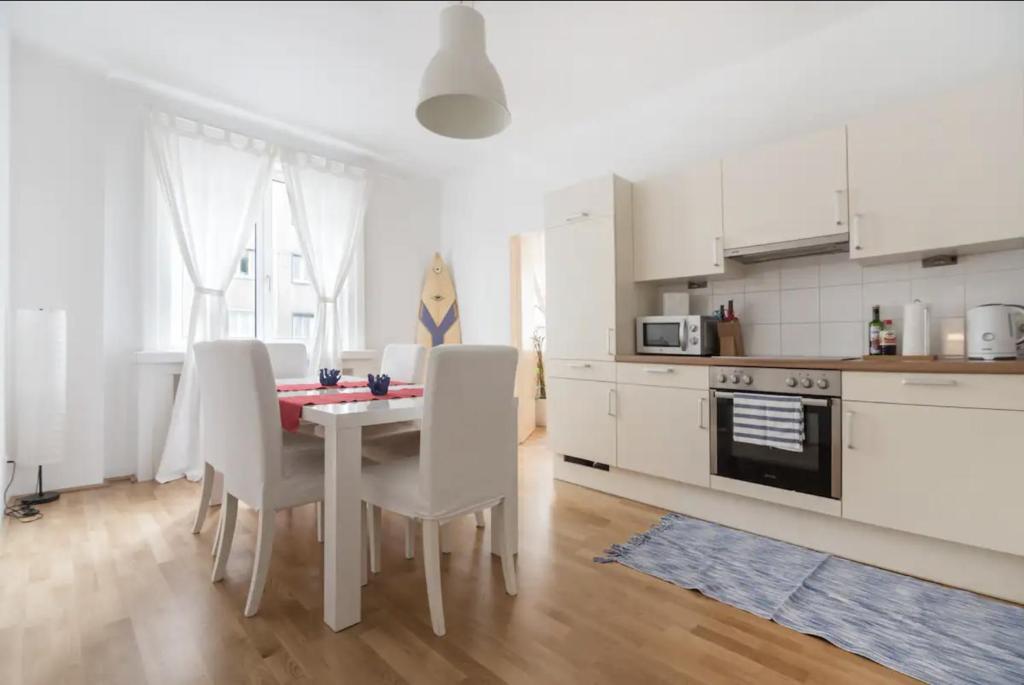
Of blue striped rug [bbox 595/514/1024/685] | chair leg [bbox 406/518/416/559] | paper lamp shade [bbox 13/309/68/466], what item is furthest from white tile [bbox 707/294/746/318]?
paper lamp shade [bbox 13/309/68/466]

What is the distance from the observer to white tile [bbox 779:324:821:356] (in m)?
2.70

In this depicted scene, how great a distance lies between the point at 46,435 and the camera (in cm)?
278

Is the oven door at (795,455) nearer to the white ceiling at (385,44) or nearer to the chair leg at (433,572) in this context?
the chair leg at (433,572)

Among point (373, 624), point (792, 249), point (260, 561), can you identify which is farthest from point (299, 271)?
point (792, 249)

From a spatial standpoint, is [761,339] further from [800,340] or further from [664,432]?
[664,432]

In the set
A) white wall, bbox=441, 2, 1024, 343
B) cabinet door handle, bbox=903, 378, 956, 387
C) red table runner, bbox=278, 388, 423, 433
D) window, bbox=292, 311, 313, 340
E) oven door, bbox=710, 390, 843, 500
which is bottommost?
oven door, bbox=710, 390, 843, 500

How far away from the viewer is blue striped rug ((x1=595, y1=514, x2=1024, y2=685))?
1.46 meters

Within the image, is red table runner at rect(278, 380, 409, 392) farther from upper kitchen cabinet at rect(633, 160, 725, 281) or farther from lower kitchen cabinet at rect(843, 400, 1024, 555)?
lower kitchen cabinet at rect(843, 400, 1024, 555)

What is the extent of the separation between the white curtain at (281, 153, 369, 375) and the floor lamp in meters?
1.61

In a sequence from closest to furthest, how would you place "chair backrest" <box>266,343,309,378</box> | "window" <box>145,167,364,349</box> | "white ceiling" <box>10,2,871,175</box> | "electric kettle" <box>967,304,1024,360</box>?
"electric kettle" <box>967,304,1024,360</box>, "white ceiling" <box>10,2,871,175</box>, "chair backrest" <box>266,343,309,378</box>, "window" <box>145,167,364,349</box>

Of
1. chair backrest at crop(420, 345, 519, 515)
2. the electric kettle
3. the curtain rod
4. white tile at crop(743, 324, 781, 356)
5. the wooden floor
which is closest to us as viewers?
the wooden floor

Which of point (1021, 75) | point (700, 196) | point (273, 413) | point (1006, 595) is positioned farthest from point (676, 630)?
point (1021, 75)

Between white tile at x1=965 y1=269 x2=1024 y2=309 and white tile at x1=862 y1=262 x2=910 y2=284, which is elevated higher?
white tile at x1=862 y1=262 x2=910 y2=284

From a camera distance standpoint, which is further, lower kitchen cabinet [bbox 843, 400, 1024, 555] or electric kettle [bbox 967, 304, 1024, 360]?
electric kettle [bbox 967, 304, 1024, 360]
